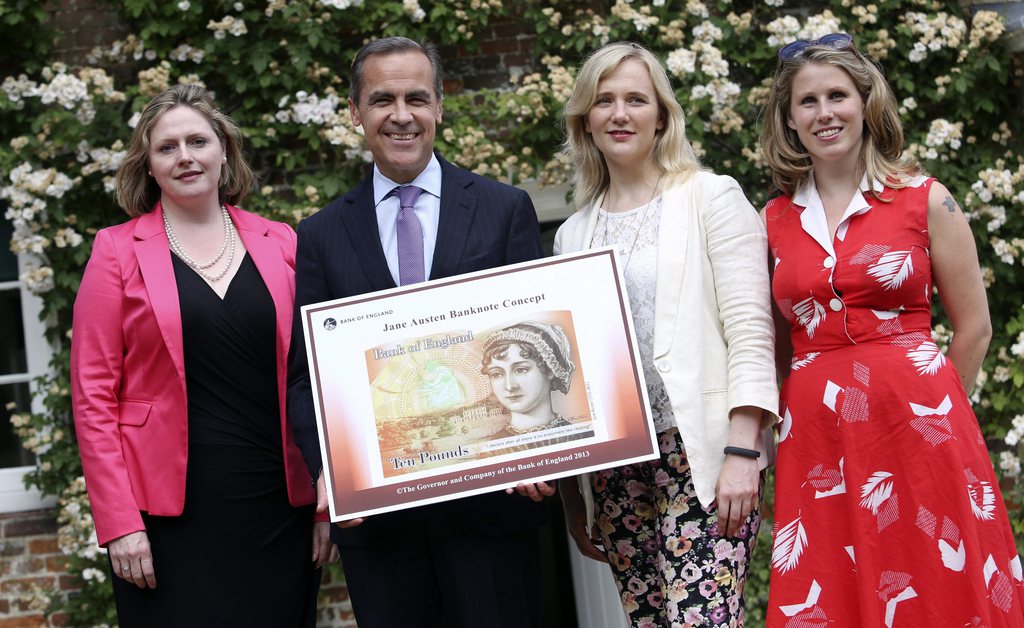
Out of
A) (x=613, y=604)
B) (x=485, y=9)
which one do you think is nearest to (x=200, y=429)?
(x=613, y=604)

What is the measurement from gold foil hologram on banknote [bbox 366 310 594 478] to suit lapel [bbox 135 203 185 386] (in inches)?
27.4

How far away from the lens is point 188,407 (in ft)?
10.0

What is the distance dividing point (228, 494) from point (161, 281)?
2.18ft

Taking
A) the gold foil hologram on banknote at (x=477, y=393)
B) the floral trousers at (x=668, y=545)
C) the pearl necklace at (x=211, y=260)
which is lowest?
the floral trousers at (x=668, y=545)

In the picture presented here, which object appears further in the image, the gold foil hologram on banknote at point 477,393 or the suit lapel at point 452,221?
the suit lapel at point 452,221

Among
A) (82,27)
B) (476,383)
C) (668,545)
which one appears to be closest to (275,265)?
(476,383)

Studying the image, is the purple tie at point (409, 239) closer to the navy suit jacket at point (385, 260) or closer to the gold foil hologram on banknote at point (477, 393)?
the navy suit jacket at point (385, 260)

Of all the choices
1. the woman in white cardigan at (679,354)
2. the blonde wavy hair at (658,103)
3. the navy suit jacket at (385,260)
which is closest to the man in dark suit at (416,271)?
the navy suit jacket at (385,260)

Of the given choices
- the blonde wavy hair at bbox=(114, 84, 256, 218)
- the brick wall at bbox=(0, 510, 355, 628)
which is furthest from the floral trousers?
the brick wall at bbox=(0, 510, 355, 628)

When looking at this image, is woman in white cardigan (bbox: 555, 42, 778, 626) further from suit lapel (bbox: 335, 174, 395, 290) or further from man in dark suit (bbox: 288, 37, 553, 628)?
suit lapel (bbox: 335, 174, 395, 290)

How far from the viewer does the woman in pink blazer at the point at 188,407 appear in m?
3.00

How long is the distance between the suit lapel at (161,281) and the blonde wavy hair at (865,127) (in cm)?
182

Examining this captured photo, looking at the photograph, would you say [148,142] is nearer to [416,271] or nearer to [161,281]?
[161,281]

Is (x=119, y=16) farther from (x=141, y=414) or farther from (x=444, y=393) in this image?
(x=444, y=393)
